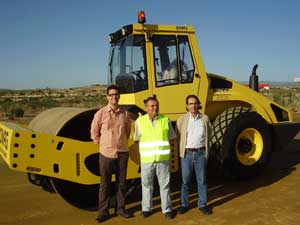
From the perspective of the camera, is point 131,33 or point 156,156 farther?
point 131,33

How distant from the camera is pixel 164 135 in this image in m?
4.91

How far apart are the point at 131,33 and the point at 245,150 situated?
292 centimetres

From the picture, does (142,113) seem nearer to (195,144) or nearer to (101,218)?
(195,144)

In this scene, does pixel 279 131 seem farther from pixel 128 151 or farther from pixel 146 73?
pixel 128 151

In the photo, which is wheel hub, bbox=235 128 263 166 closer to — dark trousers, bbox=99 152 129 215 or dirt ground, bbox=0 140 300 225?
dirt ground, bbox=0 140 300 225

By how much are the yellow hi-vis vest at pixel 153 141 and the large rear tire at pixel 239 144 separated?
1.70 m

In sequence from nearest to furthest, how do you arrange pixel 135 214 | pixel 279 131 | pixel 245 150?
1. pixel 135 214
2. pixel 245 150
3. pixel 279 131

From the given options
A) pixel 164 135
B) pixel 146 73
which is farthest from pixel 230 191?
pixel 146 73

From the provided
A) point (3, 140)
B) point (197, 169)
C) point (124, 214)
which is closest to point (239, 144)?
point (197, 169)

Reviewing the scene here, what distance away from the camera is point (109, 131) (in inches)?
189

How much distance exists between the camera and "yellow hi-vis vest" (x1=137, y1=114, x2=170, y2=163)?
190 inches

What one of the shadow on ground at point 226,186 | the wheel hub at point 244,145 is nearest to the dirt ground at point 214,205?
the shadow on ground at point 226,186

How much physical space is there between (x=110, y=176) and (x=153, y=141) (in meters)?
0.73

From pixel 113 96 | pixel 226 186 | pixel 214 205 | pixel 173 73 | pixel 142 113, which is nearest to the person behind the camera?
pixel 113 96
